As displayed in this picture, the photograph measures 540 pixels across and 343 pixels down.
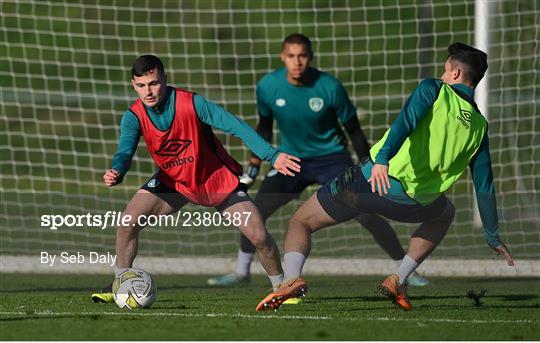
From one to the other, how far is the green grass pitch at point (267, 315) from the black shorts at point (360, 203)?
0.65 metres

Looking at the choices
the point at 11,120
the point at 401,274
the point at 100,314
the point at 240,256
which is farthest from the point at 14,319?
the point at 11,120

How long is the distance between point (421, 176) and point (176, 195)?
1794 mm

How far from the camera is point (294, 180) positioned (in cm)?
1102

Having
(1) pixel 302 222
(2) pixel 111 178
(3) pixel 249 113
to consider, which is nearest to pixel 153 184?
(2) pixel 111 178

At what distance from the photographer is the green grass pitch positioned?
7.46 meters

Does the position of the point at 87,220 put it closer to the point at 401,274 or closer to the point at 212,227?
the point at 212,227

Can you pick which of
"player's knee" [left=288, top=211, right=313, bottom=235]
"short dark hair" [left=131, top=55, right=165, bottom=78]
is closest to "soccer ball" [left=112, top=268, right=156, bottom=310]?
"player's knee" [left=288, top=211, right=313, bottom=235]

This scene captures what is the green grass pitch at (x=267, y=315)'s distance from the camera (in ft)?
24.5

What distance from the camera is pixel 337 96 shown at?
11.0 m

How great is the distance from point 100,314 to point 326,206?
5.41 ft

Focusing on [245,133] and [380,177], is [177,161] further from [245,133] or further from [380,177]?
[380,177]

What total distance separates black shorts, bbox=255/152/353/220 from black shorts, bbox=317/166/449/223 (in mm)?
2221

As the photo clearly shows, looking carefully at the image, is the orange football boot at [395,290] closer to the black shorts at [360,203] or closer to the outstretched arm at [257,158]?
the black shorts at [360,203]

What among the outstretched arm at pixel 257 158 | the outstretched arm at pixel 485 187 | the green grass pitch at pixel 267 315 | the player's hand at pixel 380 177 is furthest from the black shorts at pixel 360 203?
the outstretched arm at pixel 257 158
